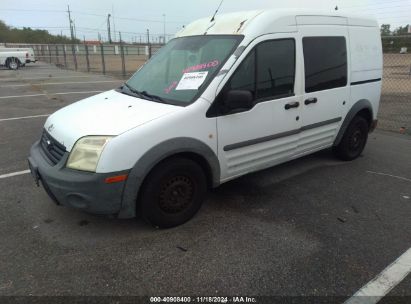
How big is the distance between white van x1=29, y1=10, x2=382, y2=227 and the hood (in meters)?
0.01

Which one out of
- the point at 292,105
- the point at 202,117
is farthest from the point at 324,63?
the point at 202,117

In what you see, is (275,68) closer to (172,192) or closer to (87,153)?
(172,192)

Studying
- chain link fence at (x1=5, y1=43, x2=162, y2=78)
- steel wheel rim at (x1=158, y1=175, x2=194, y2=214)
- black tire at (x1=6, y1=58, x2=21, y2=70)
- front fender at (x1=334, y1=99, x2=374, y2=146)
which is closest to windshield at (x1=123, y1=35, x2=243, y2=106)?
steel wheel rim at (x1=158, y1=175, x2=194, y2=214)

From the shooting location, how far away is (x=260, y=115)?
3.73 m

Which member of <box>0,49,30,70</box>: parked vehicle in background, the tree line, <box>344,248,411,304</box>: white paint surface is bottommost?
<box>344,248,411,304</box>: white paint surface

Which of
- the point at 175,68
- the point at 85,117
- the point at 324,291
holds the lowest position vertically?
the point at 324,291

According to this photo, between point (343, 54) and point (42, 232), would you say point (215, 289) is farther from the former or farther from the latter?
point (343, 54)

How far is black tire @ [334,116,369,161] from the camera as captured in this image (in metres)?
5.18

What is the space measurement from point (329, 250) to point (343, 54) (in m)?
2.77

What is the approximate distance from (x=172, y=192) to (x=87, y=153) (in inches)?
33.2

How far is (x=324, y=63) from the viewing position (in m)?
4.43

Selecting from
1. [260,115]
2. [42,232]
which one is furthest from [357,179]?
[42,232]

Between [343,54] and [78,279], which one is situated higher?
[343,54]

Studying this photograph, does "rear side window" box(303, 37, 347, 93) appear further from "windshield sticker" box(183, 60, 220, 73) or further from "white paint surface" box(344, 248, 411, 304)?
"white paint surface" box(344, 248, 411, 304)
